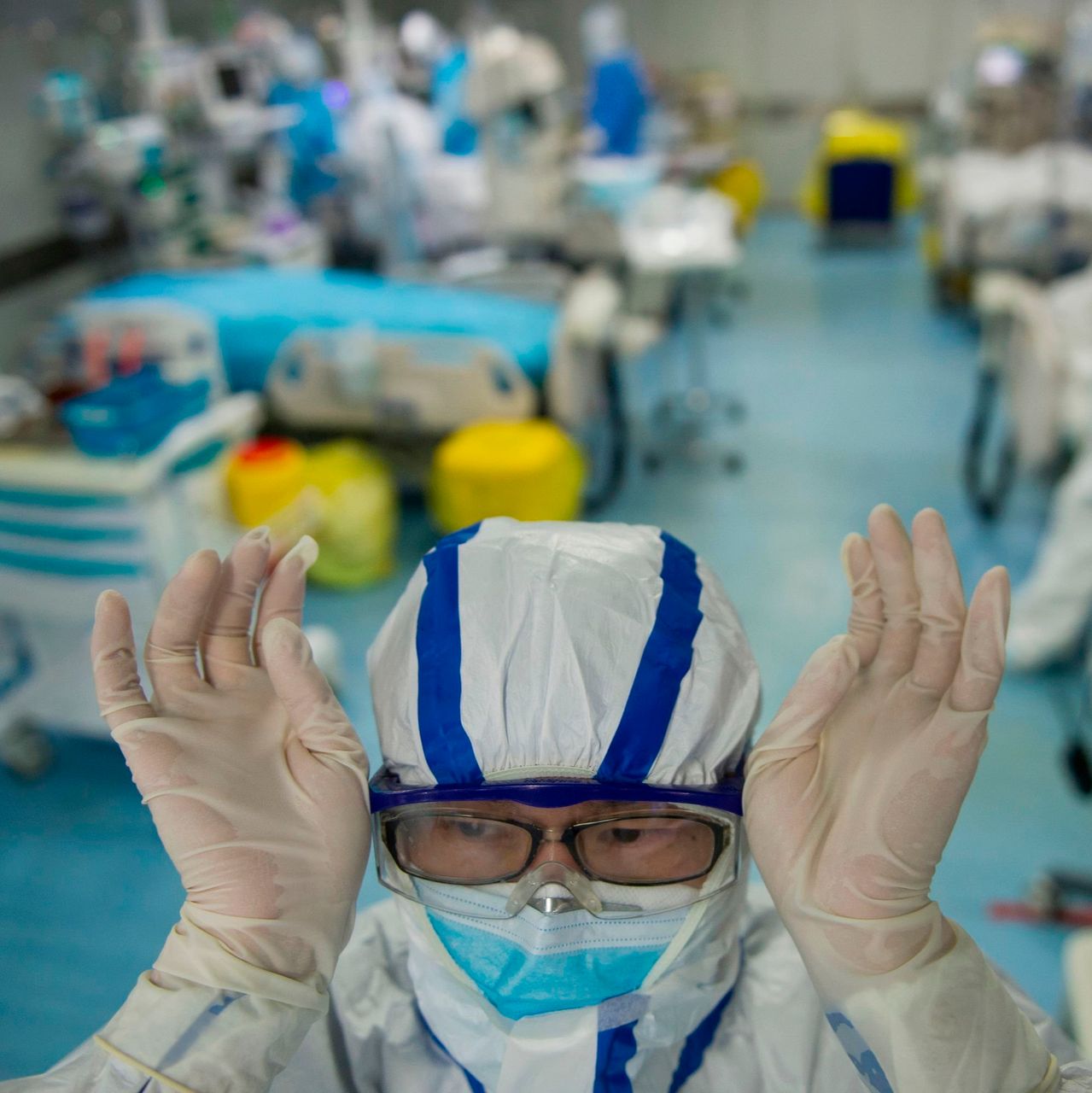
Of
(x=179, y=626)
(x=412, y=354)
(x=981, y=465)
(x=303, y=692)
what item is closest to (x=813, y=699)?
(x=303, y=692)

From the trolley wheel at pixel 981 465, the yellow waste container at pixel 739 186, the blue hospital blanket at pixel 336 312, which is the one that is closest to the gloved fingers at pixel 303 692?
the blue hospital blanket at pixel 336 312

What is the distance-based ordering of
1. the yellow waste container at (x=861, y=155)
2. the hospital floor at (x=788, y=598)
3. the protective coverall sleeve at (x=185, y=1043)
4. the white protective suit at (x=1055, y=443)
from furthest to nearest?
the yellow waste container at (x=861, y=155) < the white protective suit at (x=1055, y=443) < the hospital floor at (x=788, y=598) < the protective coverall sleeve at (x=185, y=1043)

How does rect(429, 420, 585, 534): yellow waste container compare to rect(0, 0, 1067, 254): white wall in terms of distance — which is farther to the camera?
rect(0, 0, 1067, 254): white wall

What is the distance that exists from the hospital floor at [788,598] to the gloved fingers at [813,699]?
0.46 m

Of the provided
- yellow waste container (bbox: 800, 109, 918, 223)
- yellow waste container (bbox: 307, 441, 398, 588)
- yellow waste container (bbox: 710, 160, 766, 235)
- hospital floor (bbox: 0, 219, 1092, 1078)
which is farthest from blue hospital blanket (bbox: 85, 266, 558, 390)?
yellow waste container (bbox: 800, 109, 918, 223)

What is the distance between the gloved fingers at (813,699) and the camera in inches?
37.0

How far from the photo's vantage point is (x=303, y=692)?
101cm

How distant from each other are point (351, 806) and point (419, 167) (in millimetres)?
5027

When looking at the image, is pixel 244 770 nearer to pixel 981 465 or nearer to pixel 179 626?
pixel 179 626

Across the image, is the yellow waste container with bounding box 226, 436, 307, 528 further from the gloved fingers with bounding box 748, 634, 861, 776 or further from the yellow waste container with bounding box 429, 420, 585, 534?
the gloved fingers with bounding box 748, 634, 861, 776

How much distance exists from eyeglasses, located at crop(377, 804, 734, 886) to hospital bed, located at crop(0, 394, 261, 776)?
159cm

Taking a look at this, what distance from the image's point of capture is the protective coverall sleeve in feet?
2.89

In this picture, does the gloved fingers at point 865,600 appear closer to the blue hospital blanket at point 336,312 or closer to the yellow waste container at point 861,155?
the blue hospital blanket at point 336,312

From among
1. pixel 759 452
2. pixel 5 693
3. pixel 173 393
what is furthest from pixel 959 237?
pixel 5 693
